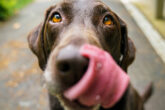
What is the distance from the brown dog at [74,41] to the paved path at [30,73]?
118 cm

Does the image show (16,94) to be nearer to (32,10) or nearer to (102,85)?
(102,85)

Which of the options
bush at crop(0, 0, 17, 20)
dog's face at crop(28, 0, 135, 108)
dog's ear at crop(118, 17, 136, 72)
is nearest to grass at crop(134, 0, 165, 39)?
dog's ear at crop(118, 17, 136, 72)

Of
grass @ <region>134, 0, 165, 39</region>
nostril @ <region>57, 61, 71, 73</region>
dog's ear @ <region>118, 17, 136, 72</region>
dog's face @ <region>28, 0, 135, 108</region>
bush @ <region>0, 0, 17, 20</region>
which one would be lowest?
grass @ <region>134, 0, 165, 39</region>

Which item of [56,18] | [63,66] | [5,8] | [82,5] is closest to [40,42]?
[56,18]

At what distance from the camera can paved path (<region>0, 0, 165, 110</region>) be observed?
12.8 ft

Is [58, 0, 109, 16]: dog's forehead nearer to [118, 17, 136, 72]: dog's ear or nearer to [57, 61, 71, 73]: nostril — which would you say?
[118, 17, 136, 72]: dog's ear

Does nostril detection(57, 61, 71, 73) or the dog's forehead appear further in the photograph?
the dog's forehead

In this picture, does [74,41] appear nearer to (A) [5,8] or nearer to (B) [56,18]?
(B) [56,18]

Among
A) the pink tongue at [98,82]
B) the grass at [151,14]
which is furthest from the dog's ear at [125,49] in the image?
the grass at [151,14]

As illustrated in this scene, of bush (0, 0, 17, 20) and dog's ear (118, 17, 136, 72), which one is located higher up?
dog's ear (118, 17, 136, 72)

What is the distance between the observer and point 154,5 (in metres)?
5.96

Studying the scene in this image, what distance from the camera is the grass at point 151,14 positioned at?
214 inches

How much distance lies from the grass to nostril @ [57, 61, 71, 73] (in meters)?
4.26

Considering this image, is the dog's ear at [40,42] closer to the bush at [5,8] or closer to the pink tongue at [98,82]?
the pink tongue at [98,82]
